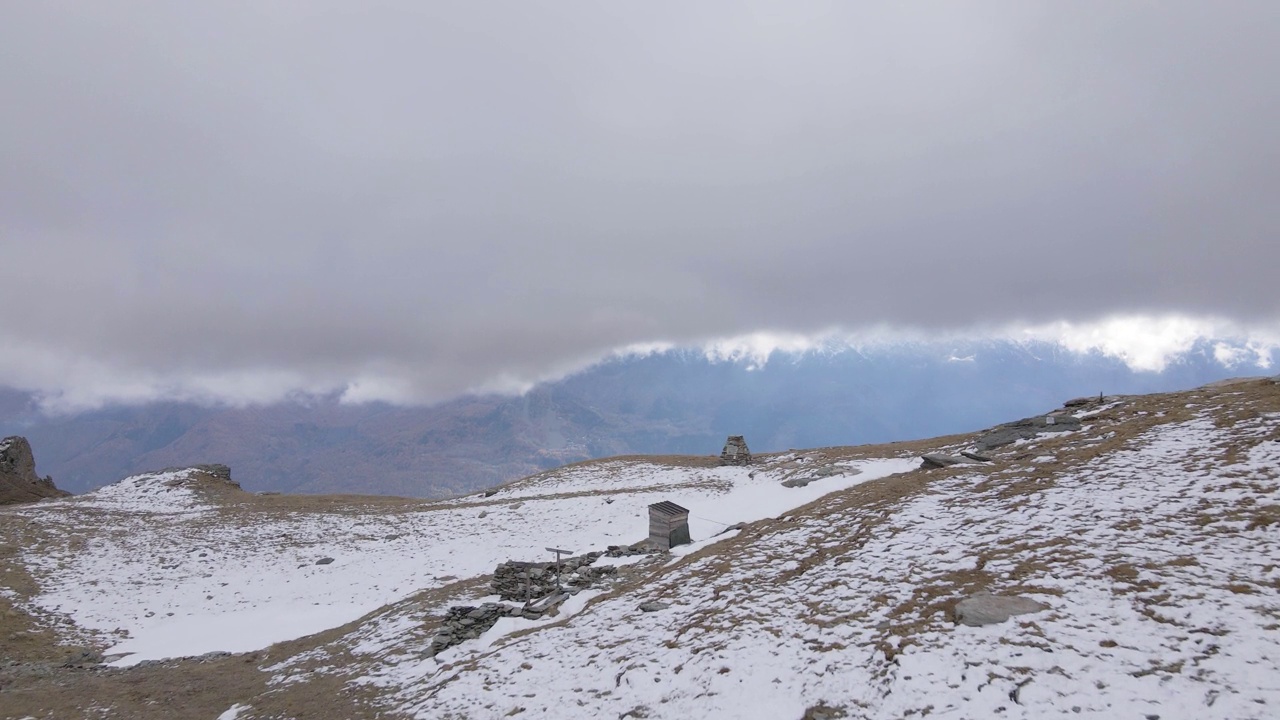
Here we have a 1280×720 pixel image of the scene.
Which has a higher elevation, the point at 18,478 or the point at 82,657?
the point at 18,478

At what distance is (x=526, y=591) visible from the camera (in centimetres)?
2164

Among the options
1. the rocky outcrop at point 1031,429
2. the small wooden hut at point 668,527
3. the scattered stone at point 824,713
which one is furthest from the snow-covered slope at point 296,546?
the scattered stone at point 824,713

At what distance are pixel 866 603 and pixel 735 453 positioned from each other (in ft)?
136

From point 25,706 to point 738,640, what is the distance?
876 inches

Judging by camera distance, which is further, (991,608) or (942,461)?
(942,461)

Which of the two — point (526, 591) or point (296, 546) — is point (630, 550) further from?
point (296, 546)

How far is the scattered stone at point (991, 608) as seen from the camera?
35.0ft

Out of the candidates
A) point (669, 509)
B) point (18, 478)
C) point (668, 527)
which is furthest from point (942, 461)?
point (18, 478)

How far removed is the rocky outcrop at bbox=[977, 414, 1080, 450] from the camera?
84.1 feet

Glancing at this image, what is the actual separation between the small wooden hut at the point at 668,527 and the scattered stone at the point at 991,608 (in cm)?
1528

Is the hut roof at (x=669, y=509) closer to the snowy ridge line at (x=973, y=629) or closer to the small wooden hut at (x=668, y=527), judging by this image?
the small wooden hut at (x=668, y=527)

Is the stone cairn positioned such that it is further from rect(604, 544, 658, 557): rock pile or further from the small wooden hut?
the small wooden hut

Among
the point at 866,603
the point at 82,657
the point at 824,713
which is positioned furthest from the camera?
the point at 82,657

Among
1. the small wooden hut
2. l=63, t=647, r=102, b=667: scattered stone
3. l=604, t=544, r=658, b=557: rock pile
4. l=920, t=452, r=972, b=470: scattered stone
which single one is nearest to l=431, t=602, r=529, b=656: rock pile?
l=604, t=544, r=658, b=557: rock pile
